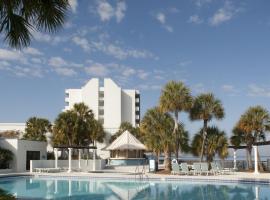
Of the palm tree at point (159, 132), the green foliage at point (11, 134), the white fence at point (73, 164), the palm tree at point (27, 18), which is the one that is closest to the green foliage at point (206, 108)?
the palm tree at point (159, 132)

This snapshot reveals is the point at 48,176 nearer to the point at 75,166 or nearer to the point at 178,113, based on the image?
the point at 75,166

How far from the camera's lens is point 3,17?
313 inches

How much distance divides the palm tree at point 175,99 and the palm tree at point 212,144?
190 centimetres

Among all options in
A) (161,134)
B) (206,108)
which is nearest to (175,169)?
(161,134)

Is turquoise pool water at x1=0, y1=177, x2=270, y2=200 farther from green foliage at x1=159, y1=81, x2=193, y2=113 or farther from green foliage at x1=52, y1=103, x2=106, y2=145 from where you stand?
green foliage at x1=52, y1=103, x2=106, y2=145

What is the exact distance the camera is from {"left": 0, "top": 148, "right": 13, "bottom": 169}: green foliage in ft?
104

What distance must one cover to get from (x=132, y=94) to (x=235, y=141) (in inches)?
2238

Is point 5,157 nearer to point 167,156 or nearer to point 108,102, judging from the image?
point 167,156

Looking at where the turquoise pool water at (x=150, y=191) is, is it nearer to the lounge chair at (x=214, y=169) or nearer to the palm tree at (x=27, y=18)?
the lounge chair at (x=214, y=169)

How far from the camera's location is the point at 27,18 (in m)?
8.09

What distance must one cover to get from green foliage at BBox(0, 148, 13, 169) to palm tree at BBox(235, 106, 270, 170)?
61.1 ft

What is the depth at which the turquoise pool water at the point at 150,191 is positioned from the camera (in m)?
18.6

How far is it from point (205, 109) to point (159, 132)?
398cm

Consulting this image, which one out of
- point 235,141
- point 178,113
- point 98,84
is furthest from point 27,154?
point 98,84
